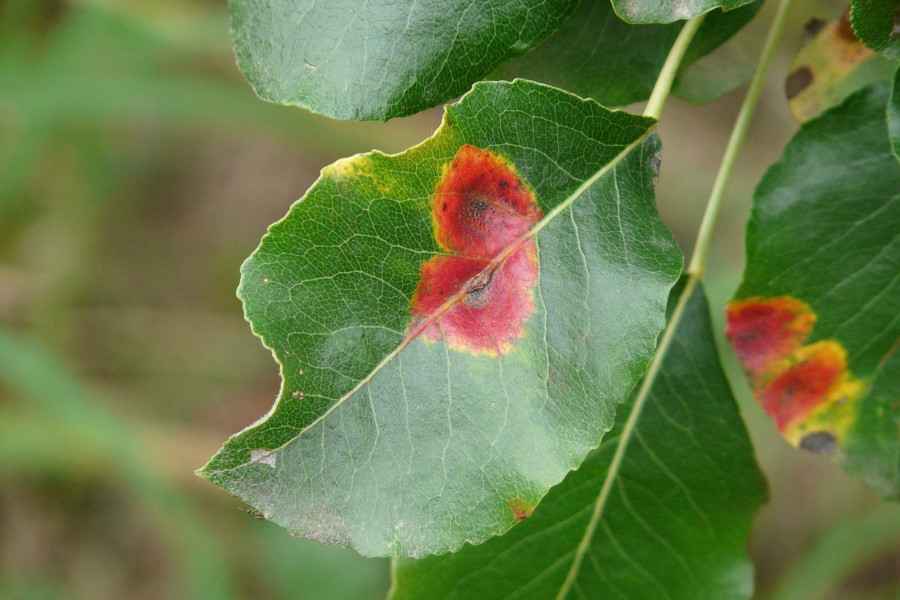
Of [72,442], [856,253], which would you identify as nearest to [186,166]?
[72,442]

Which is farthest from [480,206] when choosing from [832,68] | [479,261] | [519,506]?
[832,68]

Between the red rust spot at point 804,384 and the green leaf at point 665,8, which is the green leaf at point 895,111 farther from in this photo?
the red rust spot at point 804,384

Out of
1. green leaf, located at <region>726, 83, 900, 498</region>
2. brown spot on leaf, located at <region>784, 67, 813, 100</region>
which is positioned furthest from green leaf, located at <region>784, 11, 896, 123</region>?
green leaf, located at <region>726, 83, 900, 498</region>

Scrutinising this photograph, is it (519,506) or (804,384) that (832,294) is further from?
(519,506)

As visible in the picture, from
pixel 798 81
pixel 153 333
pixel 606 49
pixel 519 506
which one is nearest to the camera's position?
pixel 519 506

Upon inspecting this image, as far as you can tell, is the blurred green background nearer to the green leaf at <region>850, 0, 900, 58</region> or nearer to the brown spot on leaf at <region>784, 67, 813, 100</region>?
the brown spot on leaf at <region>784, 67, 813, 100</region>

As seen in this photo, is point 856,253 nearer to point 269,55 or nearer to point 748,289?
point 748,289
